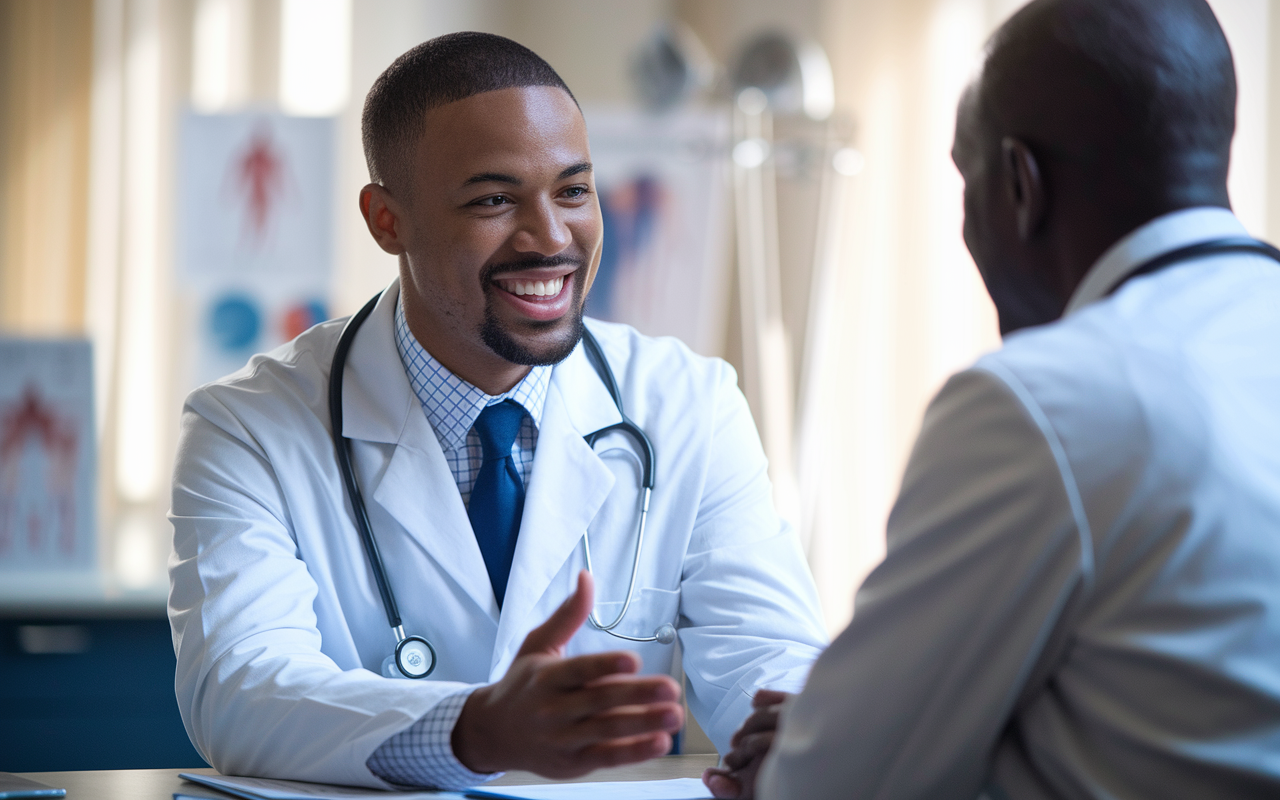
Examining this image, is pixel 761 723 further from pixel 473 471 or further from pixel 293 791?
pixel 473 471

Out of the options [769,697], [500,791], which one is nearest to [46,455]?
[500,791]

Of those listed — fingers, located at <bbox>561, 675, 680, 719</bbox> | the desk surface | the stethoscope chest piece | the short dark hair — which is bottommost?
the desk surface

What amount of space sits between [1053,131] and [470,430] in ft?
2.79

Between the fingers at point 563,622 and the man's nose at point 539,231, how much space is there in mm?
606

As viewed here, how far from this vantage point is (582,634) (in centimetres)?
140

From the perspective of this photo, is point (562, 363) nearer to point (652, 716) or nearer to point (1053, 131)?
point (652, 716)

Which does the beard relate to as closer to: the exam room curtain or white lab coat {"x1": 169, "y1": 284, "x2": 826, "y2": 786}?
white lab coat {"x1": 169, "y1": 284, "x2": 826, "y2": 786}

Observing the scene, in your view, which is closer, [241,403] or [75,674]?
[241,403]

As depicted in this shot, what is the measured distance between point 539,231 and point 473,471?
309mm

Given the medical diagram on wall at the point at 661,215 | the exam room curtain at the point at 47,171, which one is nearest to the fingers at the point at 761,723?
the medical diagram on wall at the point at 661,215

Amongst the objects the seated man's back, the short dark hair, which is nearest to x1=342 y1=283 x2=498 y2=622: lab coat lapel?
the short dark hair

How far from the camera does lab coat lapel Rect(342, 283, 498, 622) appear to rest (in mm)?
1342

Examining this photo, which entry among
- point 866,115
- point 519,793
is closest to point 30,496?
point 519,793

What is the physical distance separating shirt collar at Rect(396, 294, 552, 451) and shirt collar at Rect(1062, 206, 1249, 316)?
821mm
